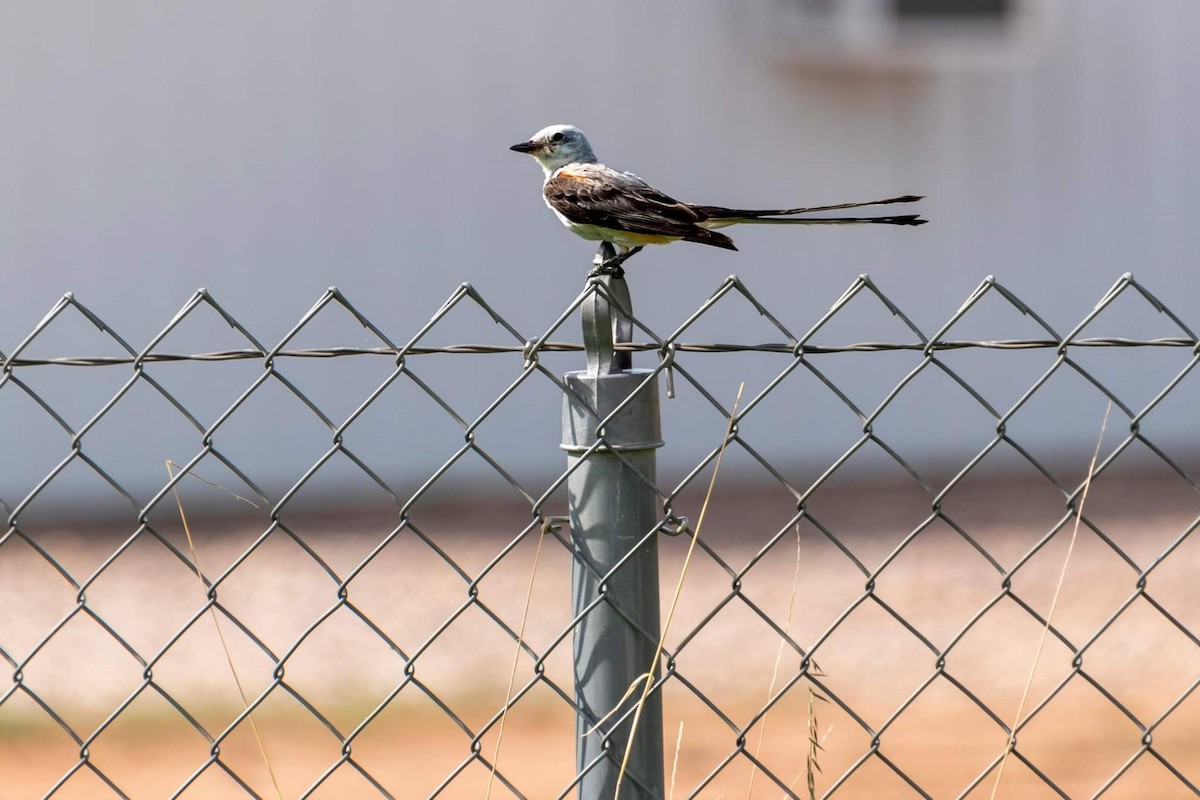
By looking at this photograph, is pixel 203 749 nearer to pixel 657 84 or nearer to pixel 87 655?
pixel 87 655

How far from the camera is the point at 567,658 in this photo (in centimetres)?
574

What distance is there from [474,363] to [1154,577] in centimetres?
427

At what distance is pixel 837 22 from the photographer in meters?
8.49

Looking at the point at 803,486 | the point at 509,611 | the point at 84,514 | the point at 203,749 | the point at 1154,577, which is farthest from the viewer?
the point at 803,486

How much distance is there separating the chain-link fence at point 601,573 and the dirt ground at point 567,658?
25 mm

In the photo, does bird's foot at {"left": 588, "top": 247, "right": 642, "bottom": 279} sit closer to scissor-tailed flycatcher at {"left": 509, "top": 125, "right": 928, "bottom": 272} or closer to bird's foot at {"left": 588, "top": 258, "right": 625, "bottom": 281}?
bird's foot at {"left": 588, "top": 258, "right": 625, "bottom": 281}

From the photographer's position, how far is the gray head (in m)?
3.30

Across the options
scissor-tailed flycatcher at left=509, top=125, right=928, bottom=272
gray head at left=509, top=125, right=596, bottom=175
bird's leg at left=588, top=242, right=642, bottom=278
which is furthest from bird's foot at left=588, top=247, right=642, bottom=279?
gray head at left=509, top=125, right=596, bottom=175

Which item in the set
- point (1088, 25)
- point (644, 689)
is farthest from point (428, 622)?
point (1088, 25)

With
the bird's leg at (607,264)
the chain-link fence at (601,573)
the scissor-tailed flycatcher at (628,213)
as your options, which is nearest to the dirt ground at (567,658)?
the chain-link fence at (601,573)

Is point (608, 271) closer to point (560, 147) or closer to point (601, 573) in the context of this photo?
point (601, 573)

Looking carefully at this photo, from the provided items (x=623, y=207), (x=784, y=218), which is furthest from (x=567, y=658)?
(x=784, y=218)

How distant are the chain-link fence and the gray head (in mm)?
527

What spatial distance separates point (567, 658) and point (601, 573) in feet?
12.2
